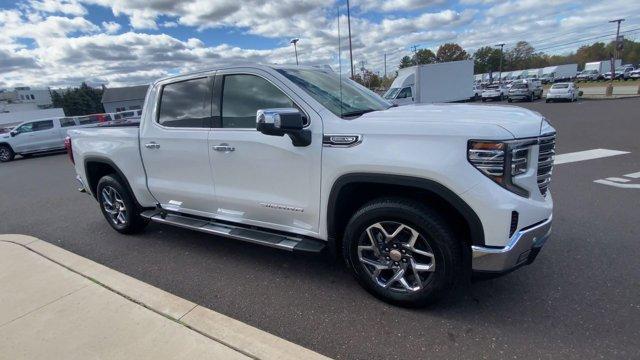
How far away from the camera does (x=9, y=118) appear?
2464 inches

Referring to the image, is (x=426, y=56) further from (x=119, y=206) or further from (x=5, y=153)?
(x=119, y=206)

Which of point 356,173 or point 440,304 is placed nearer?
point 356,173

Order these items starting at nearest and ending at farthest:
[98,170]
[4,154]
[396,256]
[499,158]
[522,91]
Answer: [499,158] → [396,256] → [98,170] → [4,154] → [522,91]

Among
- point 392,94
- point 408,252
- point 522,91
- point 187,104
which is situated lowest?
point 522,91

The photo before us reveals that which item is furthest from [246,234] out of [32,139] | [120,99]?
[120,99]

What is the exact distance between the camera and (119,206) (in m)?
5.15

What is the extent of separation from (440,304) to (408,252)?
0.56 meters

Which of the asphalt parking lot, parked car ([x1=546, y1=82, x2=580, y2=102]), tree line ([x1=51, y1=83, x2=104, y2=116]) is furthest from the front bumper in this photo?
tree line ([x1=51, y1=83, x2=104, y2=116])

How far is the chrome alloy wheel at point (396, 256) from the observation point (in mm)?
2895

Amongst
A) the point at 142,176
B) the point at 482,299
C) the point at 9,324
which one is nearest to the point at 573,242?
the point at 482,299

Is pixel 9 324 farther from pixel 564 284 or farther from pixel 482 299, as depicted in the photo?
pixel 564 284

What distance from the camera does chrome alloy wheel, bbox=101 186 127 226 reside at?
5.10 meters

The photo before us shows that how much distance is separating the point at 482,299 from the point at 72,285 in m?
3.62

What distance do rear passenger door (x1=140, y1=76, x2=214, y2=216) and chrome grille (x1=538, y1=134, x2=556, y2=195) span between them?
2816 mm
